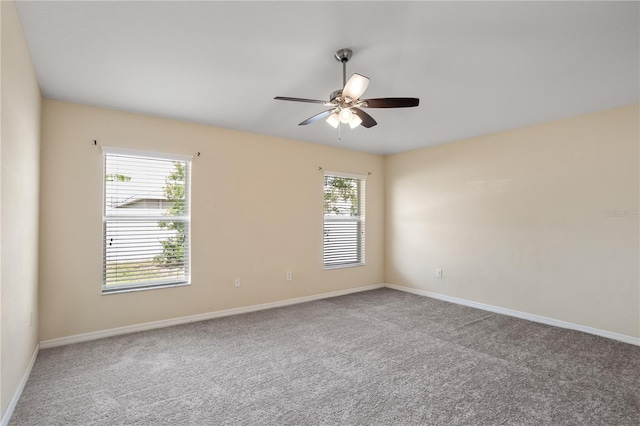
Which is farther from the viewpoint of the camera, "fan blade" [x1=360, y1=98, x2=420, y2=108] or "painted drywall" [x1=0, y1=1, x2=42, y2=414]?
"fan blade" [x1=360, y1=98, x2=420, y2=108]

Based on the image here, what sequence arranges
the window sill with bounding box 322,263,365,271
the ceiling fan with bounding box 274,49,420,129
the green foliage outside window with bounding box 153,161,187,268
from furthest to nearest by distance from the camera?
the window sill with bounding box 322,263,365,271
the green foliage outside window with bounding box 153,161,187,268
the ceiling fan with bounding box 274,49,420,129

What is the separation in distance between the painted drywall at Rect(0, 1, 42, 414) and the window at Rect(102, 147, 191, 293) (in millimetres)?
720

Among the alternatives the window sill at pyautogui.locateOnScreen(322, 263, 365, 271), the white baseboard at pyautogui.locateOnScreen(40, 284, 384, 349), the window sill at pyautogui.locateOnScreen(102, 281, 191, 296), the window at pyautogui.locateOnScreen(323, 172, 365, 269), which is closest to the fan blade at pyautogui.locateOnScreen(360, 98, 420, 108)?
the window at pyautogui.locateOnScreen(323, 172, 365, 269)

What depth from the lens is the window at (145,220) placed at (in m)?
3.54

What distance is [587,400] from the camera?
224 cm

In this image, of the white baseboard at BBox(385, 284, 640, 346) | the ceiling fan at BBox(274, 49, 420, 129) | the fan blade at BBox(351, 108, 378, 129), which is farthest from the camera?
the white baseboard at BBox(385, 284, 640, 346)

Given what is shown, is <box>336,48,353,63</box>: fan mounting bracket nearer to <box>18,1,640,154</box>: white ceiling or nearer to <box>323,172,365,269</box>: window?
<box>18,1,640,154</box>: white ceiling

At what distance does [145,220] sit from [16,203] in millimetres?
1562

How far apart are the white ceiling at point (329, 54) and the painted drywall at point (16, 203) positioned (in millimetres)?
221

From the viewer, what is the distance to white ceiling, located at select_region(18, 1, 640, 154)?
6.30 ft

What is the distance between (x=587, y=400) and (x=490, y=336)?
48.4 inches

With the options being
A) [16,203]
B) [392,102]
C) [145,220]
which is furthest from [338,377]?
[145,220]

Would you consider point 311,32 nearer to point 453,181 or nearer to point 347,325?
point 347,325

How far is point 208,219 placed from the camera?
4094 millimetres
